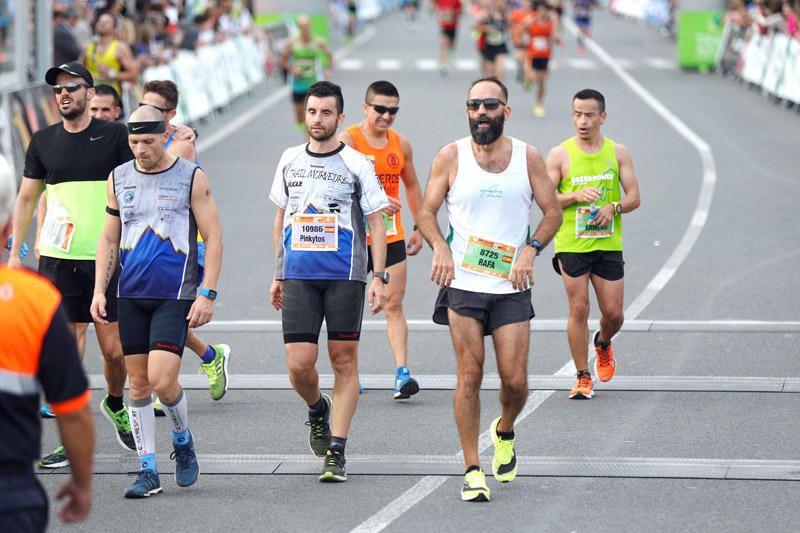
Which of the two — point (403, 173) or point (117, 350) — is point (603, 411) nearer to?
point (403, 173)

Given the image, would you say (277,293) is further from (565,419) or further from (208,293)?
(565,419)

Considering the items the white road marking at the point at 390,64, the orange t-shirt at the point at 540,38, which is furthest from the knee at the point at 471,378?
the white road marking at the point at 390,64

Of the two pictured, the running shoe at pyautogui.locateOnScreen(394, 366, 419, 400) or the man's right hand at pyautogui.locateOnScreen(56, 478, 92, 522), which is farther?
the running shoe at pyautogui.locateOnScreen(394, 366, 419, 400)

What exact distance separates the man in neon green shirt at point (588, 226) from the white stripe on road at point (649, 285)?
482mm

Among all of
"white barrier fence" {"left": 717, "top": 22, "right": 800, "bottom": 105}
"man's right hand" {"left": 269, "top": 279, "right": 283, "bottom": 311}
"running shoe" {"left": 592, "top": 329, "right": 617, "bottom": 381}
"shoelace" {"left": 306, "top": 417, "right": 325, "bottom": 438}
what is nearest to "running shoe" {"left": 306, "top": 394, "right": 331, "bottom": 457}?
"shoelace" {"left": 306, "top": 417, "right": 325, "bottom": 438}

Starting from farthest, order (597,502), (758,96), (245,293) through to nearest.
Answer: (758,96), (245,293), (597,502)

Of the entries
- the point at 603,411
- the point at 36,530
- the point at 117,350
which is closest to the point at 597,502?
the point at 603,411

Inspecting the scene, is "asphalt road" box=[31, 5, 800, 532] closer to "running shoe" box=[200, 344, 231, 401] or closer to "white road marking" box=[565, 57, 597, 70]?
"running shoe" box=[200, 344, 231, 401]

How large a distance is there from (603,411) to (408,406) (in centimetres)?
118

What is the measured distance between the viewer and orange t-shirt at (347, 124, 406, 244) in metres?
9.14

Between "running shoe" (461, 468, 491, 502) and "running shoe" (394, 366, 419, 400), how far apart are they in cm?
210

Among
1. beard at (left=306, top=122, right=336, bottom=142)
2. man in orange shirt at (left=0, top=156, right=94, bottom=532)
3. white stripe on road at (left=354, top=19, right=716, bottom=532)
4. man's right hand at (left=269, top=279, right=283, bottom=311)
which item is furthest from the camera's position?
man's right hand at (left=269, top=279, right=283, bottom=311)

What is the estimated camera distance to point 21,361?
13.4ft

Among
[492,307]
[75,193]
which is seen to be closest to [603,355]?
[492,307]
